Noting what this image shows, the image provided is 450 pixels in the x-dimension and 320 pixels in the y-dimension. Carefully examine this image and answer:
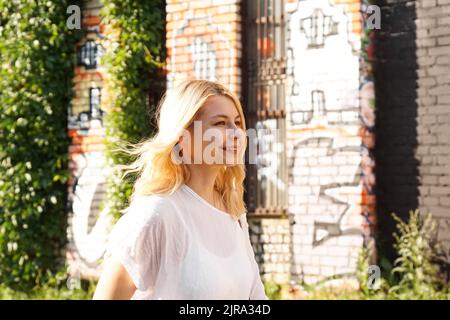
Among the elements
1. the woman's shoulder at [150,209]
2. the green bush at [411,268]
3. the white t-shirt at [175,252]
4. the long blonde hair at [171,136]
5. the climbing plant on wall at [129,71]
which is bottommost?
the green bush at [411,268]

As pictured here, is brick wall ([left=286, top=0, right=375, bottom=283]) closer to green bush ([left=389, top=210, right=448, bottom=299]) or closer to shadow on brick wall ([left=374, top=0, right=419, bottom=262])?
shadow on brick wall ([left=374, top=0, right=419, bottom=262])

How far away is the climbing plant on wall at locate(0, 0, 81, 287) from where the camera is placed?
27.2ft

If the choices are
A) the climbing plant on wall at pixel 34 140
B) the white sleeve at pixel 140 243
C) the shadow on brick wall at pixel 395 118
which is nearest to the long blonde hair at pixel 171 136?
the white sleeve at pixel 140 243

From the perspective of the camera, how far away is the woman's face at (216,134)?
92.0 inches

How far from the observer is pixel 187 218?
226cm

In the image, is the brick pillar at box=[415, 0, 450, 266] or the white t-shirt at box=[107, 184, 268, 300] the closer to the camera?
the white t-shirt at box=[107, 184, 268, 300]

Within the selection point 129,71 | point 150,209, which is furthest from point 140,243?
point 129,71

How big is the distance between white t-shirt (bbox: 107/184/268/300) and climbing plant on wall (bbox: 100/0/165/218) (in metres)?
5.52

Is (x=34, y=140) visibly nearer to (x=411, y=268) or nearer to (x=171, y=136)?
(x=411, y=268)

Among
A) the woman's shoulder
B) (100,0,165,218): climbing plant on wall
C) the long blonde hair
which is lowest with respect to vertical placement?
the woman's shoulder

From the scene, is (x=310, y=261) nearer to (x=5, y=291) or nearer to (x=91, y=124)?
(x=91, y=124)

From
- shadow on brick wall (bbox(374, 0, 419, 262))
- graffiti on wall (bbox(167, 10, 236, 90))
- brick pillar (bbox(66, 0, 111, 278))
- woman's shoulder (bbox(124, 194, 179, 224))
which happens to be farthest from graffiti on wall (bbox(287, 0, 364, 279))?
woman's shoulder (bbox(124, 194, 179, 224))

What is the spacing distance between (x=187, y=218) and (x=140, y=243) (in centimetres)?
19

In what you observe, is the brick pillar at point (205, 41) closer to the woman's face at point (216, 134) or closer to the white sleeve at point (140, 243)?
the woman's face at point (216, 134)
